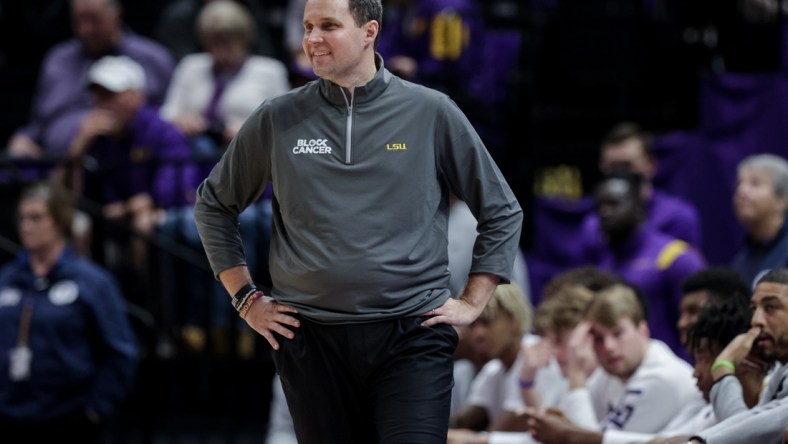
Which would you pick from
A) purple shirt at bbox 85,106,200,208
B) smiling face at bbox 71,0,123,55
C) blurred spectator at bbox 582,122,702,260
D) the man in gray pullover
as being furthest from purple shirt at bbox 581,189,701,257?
the man in gray pullover

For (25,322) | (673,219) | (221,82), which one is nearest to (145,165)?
(221,82)

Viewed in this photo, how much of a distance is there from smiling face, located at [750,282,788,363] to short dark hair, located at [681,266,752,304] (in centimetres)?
82

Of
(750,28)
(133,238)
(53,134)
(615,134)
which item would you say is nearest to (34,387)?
(133,238)

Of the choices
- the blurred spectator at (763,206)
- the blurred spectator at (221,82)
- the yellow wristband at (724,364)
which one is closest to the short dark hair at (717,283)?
the yellow wristband at (724,364)

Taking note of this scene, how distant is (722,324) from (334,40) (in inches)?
79.1

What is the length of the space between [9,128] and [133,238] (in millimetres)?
2941

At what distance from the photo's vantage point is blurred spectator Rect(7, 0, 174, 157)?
971 cm

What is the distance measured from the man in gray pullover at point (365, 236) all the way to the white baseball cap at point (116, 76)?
15.9 ft

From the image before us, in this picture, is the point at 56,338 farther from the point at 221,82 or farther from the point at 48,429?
the point at 221,82

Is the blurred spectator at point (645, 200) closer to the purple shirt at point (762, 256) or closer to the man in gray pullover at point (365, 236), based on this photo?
the purple shirt at point (762, 256)

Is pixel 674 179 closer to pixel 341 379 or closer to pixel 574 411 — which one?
pixel 574 411

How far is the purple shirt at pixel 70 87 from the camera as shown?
31.8 ft

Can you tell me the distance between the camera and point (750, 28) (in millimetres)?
10031

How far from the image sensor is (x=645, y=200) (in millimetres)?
8641
